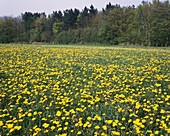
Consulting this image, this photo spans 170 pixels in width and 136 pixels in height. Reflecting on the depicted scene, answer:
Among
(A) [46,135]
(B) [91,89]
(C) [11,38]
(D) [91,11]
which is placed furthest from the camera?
(D) [91,11]

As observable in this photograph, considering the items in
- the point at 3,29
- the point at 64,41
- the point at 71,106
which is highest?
the point at 3,29

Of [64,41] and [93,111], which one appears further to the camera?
[64,41]

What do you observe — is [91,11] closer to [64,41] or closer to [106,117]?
[64,41]

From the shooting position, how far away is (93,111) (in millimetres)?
3297

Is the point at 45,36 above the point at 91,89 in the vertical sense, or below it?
above

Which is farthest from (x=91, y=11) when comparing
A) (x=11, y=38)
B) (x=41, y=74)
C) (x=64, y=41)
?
(x=41, y=74)

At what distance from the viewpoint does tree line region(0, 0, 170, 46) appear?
3070 cm

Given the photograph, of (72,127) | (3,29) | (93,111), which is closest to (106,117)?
(93,111)

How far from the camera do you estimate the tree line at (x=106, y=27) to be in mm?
30703

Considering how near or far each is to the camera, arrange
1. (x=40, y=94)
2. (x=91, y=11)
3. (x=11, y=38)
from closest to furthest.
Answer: (x=40, y=94) < (x=11, y=38) < (x=91, y=11)

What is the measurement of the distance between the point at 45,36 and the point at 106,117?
53.4m

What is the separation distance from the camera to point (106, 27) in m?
37.6

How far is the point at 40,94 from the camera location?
4.11m

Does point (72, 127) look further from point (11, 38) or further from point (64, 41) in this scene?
point (11, 38)
